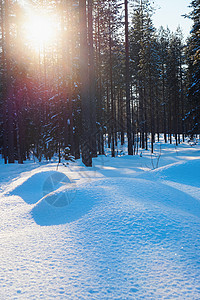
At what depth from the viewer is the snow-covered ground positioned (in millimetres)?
1791

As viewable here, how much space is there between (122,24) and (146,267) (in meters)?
17.7

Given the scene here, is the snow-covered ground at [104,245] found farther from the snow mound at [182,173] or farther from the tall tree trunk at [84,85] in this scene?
the tall tree trunk at [84,85]

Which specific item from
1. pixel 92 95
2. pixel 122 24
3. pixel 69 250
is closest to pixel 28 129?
pixel 92 95

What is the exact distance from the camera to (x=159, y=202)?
363 centimetres

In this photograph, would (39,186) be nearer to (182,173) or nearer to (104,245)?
(182,173)

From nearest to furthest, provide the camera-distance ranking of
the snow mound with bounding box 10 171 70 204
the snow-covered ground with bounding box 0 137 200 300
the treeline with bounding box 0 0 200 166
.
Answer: the snow-covered ground with bounding box 0 137 200 300
the snow mound with bounding box 10 171 70 204
the treeline with bounding box 0 0 200 166

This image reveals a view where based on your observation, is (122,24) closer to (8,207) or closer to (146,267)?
(8,207)

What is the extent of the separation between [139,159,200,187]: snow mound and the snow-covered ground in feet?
3.18

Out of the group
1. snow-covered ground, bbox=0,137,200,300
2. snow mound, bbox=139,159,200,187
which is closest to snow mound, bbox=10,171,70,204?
snow-covered ground, bbox=0,137,200,300

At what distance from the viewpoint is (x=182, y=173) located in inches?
224

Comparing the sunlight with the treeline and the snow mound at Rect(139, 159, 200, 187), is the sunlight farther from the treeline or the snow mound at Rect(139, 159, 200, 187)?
the snow mound at Rect(139, 159, 200, 187)

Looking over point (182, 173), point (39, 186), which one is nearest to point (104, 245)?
point (182, 173)

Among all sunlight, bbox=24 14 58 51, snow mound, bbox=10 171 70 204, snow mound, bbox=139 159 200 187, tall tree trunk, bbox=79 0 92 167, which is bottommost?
snow mound, bbox=10 171 70 204

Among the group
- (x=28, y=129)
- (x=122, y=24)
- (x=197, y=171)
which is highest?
(x=122, y=24)
